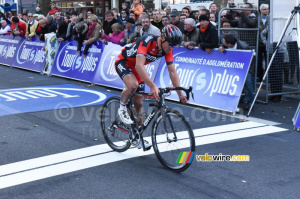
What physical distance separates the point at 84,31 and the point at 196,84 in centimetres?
513

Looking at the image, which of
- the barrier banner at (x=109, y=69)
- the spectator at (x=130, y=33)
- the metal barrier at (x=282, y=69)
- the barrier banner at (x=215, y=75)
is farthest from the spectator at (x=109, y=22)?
the metal barrier at (x=282, y=69)

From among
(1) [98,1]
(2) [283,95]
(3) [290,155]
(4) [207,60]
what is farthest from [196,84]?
(1) [98,1]

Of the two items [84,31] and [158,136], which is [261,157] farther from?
[84,31]

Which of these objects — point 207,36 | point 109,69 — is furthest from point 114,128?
point 109,69

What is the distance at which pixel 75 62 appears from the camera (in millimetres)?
14000

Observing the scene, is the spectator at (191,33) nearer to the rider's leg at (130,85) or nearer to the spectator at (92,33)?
the spectator at (92,33)

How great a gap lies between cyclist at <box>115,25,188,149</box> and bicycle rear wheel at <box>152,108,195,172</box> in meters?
0.33

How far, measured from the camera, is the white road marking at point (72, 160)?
538 centimetres

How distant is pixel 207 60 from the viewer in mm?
9930

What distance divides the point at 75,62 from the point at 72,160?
27.5 ft

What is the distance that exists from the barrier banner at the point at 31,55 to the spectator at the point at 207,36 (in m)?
7.55

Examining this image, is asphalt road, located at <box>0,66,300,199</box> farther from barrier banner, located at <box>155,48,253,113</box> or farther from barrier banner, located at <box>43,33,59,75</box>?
barrier banner, located at <box>43,33,59,75</box>

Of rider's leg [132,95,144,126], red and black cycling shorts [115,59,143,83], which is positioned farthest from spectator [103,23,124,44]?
rider's leg [132,95,144,126]

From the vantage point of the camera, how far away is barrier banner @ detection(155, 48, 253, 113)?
30.1 ft
